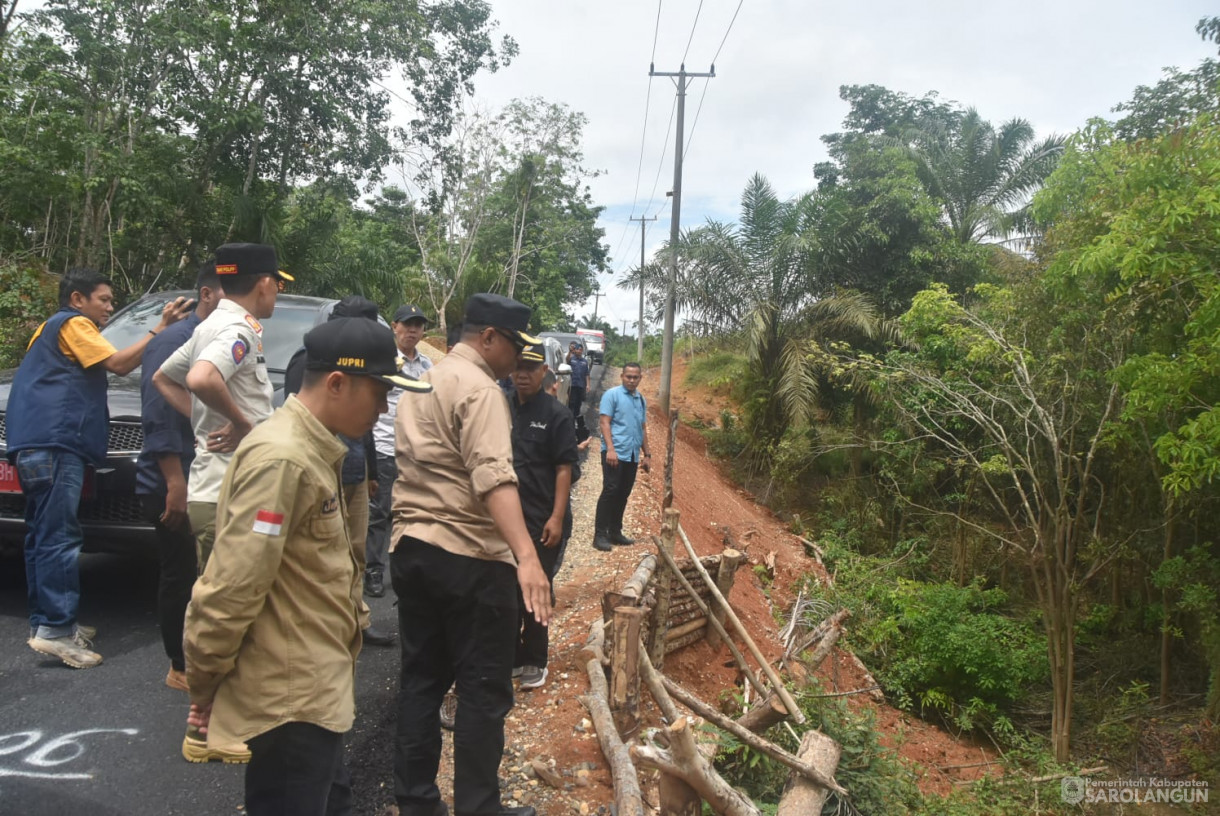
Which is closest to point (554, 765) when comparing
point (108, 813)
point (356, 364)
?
point (108, 813)

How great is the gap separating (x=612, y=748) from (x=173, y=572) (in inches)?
86.0

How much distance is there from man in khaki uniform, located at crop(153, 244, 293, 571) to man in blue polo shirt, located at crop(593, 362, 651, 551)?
4.04 meters

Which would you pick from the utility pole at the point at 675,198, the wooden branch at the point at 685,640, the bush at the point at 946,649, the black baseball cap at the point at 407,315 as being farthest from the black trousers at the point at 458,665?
the utility pole at the point at 675,198

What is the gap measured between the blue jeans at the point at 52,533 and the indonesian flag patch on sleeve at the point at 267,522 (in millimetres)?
2935

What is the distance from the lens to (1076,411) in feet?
28.0

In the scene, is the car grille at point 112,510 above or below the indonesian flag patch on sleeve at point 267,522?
below

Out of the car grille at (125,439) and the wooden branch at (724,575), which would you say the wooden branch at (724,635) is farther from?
the car grille at (125,439)

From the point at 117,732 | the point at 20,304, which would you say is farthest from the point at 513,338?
the point at 20,304

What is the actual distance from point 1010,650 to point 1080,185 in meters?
5.61

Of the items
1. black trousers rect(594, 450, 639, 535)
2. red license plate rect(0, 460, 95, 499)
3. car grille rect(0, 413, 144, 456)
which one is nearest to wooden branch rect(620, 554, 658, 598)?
black trousers rect(594, 450, 639, 535)

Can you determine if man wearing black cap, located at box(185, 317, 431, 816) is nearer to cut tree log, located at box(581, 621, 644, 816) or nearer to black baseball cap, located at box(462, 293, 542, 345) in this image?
black baseball cap, located at box(462, 293, 542, 345)

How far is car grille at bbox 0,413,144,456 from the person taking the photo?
183 inches

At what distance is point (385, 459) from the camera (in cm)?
562

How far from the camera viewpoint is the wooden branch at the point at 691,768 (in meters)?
3.09
